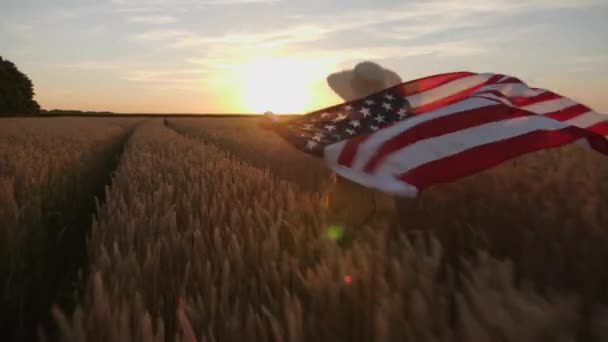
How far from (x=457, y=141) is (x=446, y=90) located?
1.16 m

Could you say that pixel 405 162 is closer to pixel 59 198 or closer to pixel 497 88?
pixel 497 88

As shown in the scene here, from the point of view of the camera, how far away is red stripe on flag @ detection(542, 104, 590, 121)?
328 centimetres

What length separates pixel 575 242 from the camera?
4.63ft

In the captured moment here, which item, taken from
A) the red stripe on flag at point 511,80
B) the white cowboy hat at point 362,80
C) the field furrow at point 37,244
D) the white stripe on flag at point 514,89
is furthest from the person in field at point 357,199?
the field furrow at point 37,244

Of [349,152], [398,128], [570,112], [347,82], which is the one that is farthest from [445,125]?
[570,112]

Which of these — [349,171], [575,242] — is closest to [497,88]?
[349,171]

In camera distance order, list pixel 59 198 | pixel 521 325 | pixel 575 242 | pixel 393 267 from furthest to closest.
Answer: pixel 59 198, pixel 575 242, pixel 393 267, pixel 521 325

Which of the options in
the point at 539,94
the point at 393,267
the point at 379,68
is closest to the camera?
the point at 393,267

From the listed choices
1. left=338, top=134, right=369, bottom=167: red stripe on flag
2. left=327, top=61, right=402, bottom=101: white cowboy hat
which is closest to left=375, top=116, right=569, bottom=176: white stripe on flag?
left=338, top=134, right=369, bottom=167: red stripe on flag

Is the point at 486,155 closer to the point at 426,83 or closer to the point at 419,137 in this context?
the point at 419,137

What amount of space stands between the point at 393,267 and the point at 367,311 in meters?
0.16

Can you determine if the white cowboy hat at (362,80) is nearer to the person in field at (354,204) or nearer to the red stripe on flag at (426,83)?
the red stripe on flag at (426,83)

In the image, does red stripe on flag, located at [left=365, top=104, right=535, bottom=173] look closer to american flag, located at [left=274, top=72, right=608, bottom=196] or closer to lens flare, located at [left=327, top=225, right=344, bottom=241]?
american flag, located at [left=274, top=72, right=608, bottom=196]

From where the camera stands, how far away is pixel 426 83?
3.26 m
